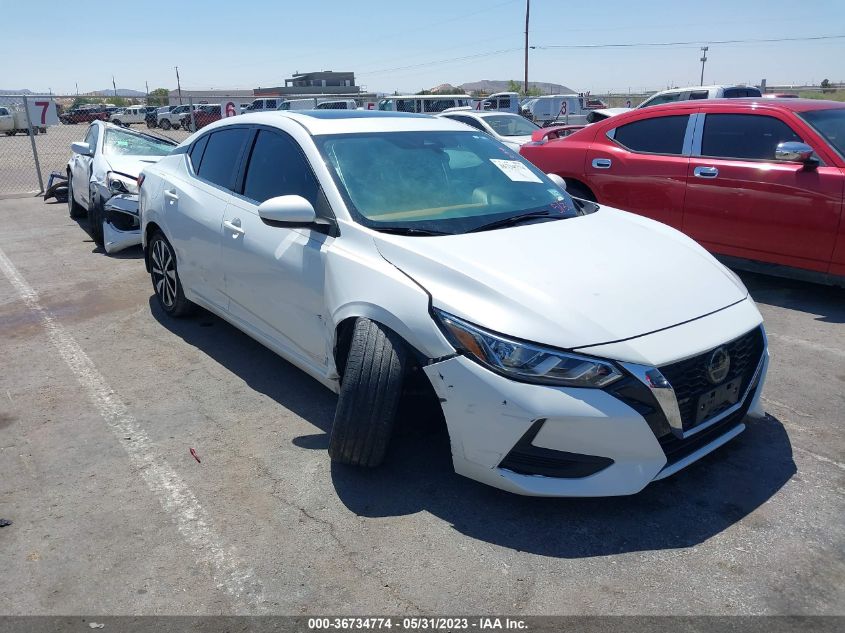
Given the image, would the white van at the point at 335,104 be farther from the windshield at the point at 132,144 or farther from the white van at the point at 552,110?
the windshield at the point at 132,144

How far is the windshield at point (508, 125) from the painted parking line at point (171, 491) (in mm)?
10531

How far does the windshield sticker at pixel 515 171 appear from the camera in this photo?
14.1ft

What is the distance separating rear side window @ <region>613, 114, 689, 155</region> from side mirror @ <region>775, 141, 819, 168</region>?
1.11m

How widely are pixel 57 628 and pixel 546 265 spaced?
241 cm

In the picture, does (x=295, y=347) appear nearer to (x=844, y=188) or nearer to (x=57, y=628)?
(x=57, y=628)

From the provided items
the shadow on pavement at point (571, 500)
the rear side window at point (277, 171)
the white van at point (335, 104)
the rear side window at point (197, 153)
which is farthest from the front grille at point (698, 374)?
the white van at point (335, 104)

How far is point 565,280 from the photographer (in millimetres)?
3119

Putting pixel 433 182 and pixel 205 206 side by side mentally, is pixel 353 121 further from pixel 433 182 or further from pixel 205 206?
pixel 205 206

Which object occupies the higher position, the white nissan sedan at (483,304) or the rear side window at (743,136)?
the rear side window at (743,136)

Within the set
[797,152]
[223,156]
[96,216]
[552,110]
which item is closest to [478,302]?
[223,156]

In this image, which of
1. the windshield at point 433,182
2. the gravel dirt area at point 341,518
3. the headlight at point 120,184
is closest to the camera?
the gravel dirt area at point 341,518

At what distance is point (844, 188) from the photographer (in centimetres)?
544

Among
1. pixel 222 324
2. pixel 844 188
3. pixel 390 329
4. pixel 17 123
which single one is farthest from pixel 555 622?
pixel 17 123

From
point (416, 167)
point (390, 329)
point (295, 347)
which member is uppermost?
point (416, 167)
